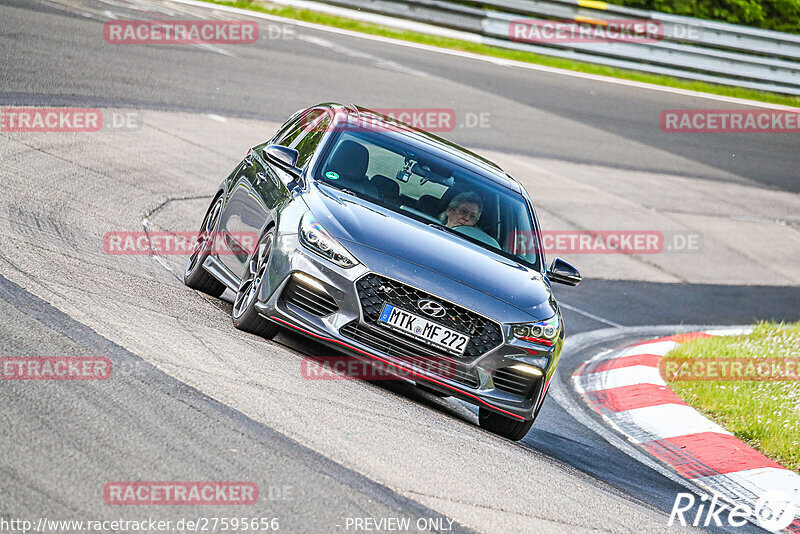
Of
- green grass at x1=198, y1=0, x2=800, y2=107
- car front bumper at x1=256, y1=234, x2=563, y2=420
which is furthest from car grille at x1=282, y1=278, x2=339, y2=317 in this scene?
green grass at x1=198, y1=0, x2=800, y2=107

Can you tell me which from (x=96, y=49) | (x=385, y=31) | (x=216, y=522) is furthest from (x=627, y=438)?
(x=385, y=31)

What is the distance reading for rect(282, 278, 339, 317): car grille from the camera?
6.35 m

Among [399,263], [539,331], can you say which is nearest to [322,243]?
[399,263]

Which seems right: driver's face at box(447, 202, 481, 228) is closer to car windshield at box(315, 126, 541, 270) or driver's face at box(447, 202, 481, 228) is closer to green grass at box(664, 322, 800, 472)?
car windshield at box(315, 126, 541, 270)

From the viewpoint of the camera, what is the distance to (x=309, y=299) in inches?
251

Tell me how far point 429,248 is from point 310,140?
1.66m

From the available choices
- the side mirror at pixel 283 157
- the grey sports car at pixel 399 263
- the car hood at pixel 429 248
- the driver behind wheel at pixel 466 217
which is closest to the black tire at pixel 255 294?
the grey sports car at pixel 399 263

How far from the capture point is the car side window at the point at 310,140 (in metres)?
7.62

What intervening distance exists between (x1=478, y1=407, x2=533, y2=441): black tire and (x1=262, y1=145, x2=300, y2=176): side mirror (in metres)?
2.07

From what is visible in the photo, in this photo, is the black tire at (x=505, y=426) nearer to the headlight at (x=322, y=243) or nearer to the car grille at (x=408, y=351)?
the car grille at (x=408, y=351)

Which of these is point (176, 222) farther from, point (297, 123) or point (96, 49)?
point (96, 49)

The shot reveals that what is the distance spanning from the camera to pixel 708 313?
42.5 ft

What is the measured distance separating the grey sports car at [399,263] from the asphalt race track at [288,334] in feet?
0.97

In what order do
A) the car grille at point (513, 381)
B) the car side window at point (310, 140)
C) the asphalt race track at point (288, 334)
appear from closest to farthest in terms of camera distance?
the asphalt race track at point (288, 334) < the car grille at point (513, 381) < the car side window at point (310, 140)
